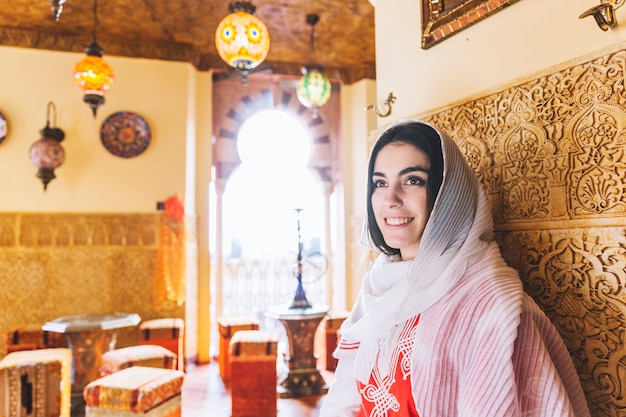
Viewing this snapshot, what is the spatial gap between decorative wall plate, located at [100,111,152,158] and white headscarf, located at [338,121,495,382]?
13.8 feet

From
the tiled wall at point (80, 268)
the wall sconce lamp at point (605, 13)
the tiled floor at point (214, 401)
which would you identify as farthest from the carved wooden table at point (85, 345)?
the wall sconce lamp at point (605, 13)

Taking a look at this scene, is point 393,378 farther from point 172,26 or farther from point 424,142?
point 172,26

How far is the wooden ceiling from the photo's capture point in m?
4.28

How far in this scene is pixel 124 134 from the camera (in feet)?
15.5

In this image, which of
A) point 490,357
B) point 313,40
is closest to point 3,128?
point 313,40

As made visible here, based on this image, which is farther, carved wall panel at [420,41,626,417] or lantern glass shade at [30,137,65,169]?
lantern glass shade at [30,137,65,169]

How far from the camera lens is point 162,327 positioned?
4.29m

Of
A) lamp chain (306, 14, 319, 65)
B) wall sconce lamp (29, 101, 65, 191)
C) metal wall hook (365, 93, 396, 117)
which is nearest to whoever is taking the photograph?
metal wall hook (365, 93, 396, 117)

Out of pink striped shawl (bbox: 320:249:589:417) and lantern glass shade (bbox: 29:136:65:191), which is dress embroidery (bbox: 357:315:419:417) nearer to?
pink striped shawl (bbox: 320:249:589:417)

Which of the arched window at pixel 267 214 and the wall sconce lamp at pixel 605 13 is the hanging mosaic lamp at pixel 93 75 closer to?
the arched window at pixel 267 214

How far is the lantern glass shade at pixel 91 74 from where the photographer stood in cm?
370

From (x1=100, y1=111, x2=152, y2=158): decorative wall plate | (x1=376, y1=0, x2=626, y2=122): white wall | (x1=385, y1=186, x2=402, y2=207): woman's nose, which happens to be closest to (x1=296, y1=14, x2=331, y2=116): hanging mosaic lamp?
(x1=100, y1=111, x2=152, y2=158): decorative wall plate

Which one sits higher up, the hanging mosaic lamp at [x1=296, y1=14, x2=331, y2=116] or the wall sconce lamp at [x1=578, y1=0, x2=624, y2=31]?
the hanging mosaic lamp at [x1=296, y1=14, x2=331, y2=116]

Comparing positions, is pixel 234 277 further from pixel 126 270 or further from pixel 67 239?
pixel 67 239
